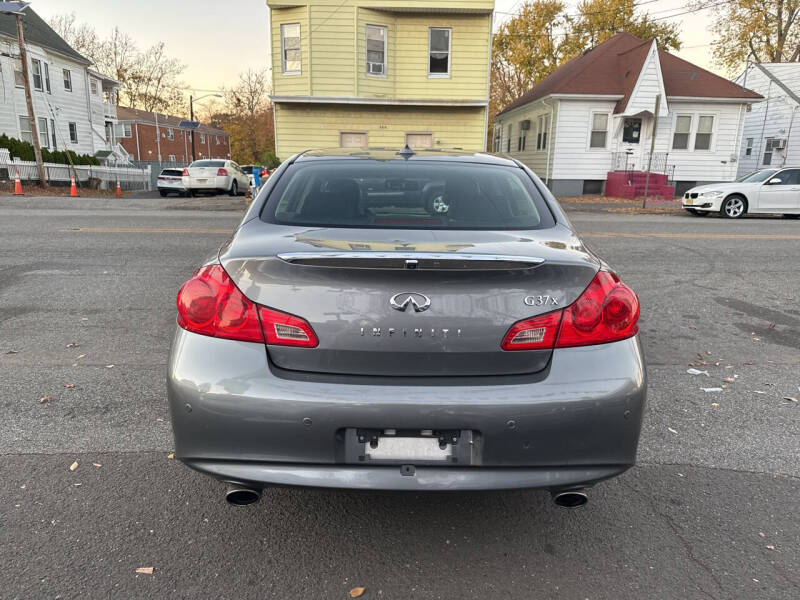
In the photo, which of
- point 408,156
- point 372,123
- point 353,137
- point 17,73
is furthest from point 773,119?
point 17,73

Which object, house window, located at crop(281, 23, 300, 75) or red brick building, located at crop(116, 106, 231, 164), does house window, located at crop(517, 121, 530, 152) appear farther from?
red brick building, located at crop(116, 106, 231, 164)

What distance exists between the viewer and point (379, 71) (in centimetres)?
2281

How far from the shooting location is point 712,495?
113 inches

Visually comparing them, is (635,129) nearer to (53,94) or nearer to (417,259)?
(417,259)

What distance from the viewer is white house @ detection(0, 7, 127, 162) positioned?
2952cm

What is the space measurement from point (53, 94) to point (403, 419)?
38.8 m

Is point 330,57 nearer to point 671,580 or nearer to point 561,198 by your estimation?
point 561,198

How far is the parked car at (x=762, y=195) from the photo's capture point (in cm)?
1662

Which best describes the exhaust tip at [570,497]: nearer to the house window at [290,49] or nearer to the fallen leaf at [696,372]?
the fallen leaf at [696,372]

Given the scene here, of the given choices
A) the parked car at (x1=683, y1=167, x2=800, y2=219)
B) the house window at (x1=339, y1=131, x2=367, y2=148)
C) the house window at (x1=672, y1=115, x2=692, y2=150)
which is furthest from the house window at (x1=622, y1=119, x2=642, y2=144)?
the house window at (x1=339, y1=131, x2=367, y2=148)

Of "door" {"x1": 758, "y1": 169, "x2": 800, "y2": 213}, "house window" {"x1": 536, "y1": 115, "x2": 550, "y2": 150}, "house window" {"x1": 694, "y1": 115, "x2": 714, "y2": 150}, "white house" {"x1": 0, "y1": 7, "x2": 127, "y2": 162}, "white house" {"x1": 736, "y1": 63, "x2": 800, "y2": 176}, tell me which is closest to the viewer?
"door" {"x1": 758, "y1": 169, "x2": 800, "y2": 213}

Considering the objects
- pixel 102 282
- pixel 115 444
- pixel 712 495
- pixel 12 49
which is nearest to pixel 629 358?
pixel 712 495

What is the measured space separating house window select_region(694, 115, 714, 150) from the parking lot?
77.5 feet

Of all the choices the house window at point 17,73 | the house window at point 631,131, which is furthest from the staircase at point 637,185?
the house window at point 17,73
